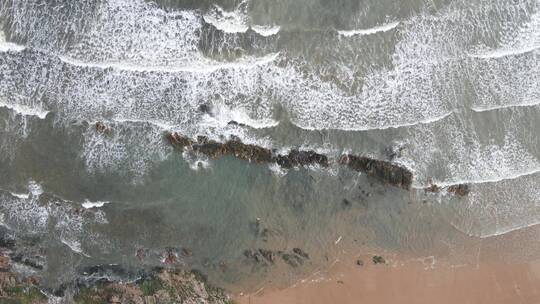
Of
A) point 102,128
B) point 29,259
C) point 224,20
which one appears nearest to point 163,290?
point 29,259

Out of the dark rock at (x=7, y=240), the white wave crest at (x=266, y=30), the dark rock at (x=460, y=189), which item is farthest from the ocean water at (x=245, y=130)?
the dark rock at (x=7, y=240)

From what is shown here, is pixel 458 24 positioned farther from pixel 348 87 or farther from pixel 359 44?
pixel 348 87

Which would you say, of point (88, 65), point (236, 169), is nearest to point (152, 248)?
point (236, 169)

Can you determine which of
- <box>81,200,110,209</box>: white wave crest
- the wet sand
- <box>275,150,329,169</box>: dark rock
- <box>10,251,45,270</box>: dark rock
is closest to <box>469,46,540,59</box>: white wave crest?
the wet sand

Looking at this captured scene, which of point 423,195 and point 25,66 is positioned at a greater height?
point 25,66

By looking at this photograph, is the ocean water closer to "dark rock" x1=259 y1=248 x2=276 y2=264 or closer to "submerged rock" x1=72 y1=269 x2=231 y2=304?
"dark rock" x1=259 y1=248 x2=276 y2=264

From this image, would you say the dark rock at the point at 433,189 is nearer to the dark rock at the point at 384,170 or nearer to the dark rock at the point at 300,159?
the dark rock at the point at 384,170

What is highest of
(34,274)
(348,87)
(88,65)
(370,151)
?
(348,87)
